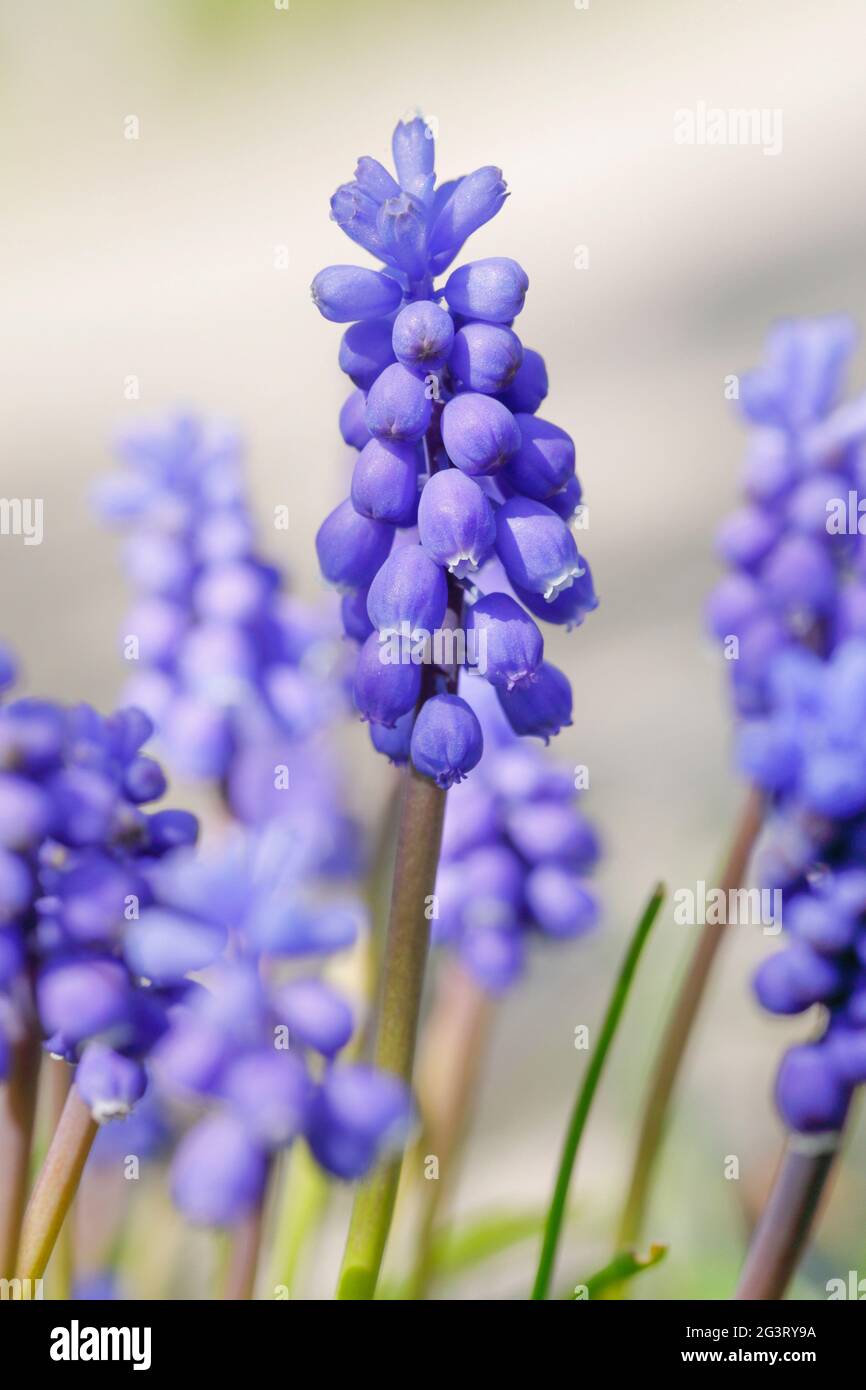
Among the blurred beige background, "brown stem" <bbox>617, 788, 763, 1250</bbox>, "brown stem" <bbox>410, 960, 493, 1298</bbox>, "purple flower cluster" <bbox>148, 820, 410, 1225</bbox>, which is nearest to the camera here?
"purple flower cluster" <bbox>148, 820, 410, 1225</bbox>

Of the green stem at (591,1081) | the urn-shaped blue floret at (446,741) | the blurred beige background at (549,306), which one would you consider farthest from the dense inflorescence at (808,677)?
the blurred beige background at (549,306)

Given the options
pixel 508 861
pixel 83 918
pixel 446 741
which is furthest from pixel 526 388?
pixel 508 861

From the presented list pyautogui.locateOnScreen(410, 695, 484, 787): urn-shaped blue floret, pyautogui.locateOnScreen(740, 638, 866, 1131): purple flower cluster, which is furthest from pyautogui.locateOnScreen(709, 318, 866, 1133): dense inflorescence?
pyautogui.locateOnScreen(410, 695, 484, 787): urn-shaped blue floret

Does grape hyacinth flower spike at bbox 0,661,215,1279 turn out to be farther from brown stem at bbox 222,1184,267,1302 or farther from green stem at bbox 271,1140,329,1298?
green stem at bbox 271,1140,329,1298

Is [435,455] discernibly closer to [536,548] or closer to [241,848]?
[536,548]

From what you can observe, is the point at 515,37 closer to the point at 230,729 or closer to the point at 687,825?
the point at 687,825
